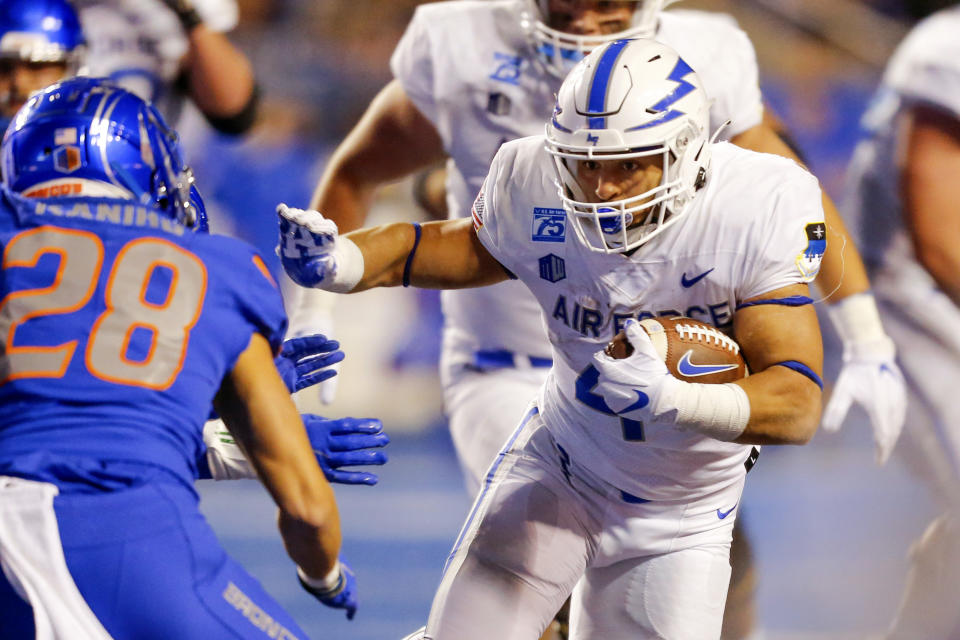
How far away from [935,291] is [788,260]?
A: 293cm

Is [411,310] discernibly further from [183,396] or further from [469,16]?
[183,396]

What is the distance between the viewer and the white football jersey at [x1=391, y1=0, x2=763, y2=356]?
3.41 meters

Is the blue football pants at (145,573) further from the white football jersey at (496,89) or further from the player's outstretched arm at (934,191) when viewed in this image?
the player's outstretched arm at (934,191)

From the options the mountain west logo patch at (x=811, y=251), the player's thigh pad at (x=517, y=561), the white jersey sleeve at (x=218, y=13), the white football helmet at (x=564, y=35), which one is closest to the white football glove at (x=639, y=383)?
the mountain west logo patch at (x=811, y=251)

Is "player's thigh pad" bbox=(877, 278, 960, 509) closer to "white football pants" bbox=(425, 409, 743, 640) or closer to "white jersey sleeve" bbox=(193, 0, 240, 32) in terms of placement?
"white football pants" bbox=(425, 409, 743, 640)

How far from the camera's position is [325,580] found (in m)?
2.30

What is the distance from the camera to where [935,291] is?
4.93 meters

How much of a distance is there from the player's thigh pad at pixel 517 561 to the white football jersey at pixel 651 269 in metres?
0.11

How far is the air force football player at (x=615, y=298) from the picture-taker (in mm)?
2293

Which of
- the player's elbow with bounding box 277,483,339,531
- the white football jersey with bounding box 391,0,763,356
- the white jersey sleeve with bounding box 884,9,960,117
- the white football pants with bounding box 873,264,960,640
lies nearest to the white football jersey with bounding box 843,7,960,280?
the white jersey sleeve with bounding box 884,9,960,117

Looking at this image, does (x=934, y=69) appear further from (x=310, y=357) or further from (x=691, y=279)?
(x=310, y=357)

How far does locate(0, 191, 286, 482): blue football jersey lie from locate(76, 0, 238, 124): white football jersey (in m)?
3.18

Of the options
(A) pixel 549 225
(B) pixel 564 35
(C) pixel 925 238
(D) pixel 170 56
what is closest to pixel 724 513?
(A) pixel 549 225

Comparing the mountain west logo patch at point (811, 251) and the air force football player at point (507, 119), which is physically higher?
the mountain west logo patch at point (811, 251)
